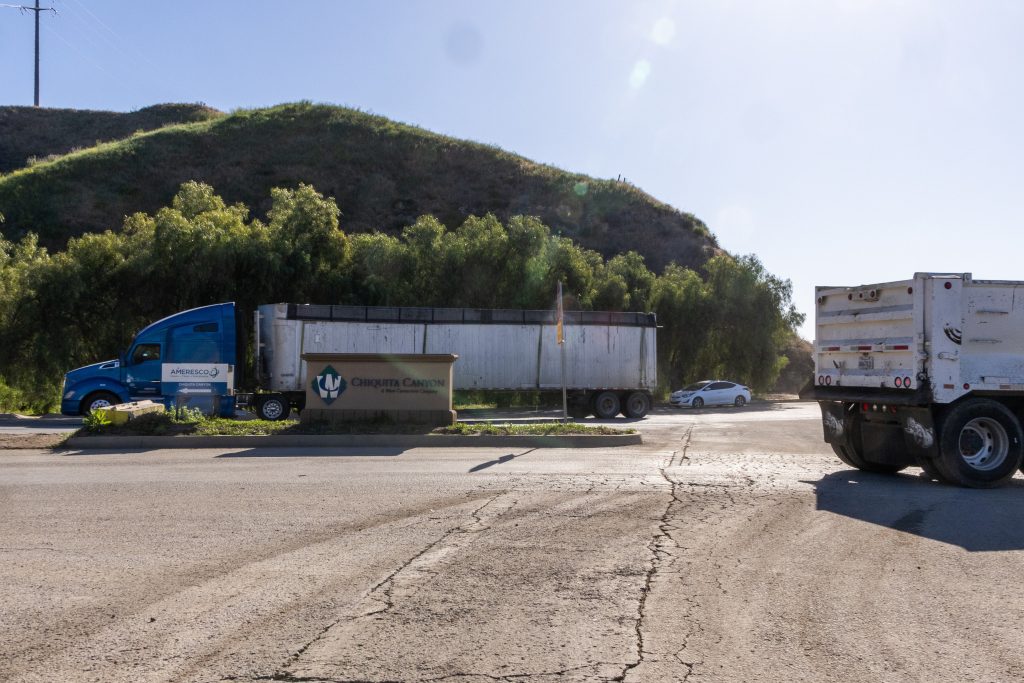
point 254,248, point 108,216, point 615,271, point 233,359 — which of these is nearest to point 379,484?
point 233,359

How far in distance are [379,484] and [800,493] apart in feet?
17.1

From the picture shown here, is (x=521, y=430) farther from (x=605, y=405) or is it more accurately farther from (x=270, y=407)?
(x=605, y=405)

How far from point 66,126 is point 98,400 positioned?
71447 mm

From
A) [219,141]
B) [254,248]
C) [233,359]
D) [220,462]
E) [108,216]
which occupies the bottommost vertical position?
[220,462]

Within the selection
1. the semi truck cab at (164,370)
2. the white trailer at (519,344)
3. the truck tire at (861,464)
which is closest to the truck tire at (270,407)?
the semi truck cab at (164,370)

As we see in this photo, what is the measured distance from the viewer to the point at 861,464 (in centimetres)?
1249

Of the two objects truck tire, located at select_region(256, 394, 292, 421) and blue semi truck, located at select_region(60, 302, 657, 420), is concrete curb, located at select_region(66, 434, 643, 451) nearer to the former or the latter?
blue semi truck, located at select_region(60, 302, 657, 420)

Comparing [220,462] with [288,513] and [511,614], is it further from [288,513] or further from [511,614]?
[511,614]

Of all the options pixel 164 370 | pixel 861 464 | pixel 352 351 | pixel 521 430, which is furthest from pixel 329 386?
pixel 861 464

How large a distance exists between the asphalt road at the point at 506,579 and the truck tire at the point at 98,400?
13.2 meters

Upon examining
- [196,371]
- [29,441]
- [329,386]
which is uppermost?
[196,371]

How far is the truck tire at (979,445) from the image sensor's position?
1070 centimetres

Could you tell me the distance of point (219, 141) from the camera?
71.4 metres

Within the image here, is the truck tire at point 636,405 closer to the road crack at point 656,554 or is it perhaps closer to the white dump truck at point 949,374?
the road crack at point 656,554
